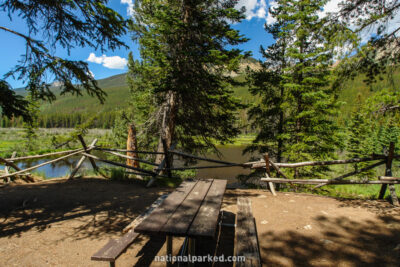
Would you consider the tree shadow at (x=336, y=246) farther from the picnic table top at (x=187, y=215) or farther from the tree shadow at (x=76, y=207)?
the tree shadow at (x=76, y=207)

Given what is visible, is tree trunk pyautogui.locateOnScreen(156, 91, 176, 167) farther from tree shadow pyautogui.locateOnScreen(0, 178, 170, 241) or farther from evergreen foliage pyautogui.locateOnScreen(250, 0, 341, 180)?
evergreen foliage pyautogui.locateOnScreen(250, 0, 341, 180)

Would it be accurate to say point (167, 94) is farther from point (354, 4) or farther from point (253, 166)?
point (354, 4)

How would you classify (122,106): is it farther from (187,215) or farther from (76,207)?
(187,215)

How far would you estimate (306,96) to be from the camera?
9.90 meters

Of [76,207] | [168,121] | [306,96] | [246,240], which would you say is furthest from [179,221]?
[306,96]

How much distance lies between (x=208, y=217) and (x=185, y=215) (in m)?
0.27

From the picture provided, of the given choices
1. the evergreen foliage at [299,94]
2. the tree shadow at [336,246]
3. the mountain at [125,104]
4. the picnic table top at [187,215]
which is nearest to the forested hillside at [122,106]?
the mountain at [125,104]

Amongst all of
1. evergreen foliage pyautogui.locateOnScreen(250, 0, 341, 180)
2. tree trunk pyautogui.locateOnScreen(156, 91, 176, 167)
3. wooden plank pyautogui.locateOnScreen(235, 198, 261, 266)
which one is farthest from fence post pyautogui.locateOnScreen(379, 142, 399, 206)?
tree trunk pyautogui.locateOnScreen(156, 91, 176, 167)

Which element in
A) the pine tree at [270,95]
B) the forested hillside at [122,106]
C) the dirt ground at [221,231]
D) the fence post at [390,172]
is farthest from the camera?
the pine tree at [270,95]

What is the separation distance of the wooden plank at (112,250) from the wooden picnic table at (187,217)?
0.51 m

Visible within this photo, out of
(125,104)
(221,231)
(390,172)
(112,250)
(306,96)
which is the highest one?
(125,104)

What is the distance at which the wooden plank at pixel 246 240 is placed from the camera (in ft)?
→ 6.77

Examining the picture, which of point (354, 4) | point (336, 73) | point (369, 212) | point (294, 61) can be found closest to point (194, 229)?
point (369, 212)

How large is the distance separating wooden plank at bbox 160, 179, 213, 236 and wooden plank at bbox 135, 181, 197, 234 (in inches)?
2.2
